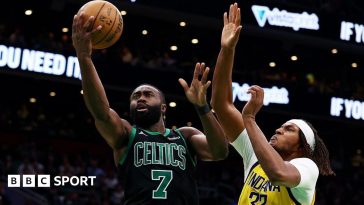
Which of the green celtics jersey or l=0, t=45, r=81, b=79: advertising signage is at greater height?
l=0, t=45, r=81, b=79: advertising signage

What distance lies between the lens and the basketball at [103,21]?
571cm

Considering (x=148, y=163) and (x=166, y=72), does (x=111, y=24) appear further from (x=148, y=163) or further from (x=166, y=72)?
(x=166, y=72)

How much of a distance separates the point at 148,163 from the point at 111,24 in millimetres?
1192

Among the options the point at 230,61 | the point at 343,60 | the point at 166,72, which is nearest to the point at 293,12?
the point at 166,72

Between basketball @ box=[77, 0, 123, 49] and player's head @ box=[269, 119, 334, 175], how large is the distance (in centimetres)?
151

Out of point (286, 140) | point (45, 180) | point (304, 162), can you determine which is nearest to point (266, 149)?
point (304, 162)

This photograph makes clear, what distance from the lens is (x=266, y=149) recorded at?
4.94 m

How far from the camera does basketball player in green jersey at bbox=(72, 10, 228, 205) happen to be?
535cm

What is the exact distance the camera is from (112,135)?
5.39 m

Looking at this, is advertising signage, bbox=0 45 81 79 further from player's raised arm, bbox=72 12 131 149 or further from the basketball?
player's raised arm, bbox=72 12 131 149

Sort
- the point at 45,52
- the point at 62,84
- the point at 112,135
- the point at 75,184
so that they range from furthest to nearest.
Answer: the point at 62,84 → the point at 45,52 → the point at 75,184 → the point at 112,135

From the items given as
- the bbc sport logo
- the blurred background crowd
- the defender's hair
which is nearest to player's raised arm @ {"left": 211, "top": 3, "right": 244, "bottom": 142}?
the defender's hair

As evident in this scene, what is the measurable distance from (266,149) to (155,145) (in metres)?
0.97

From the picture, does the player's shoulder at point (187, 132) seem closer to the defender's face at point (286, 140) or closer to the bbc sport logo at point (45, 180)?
the defender's face at point (286, 140)
